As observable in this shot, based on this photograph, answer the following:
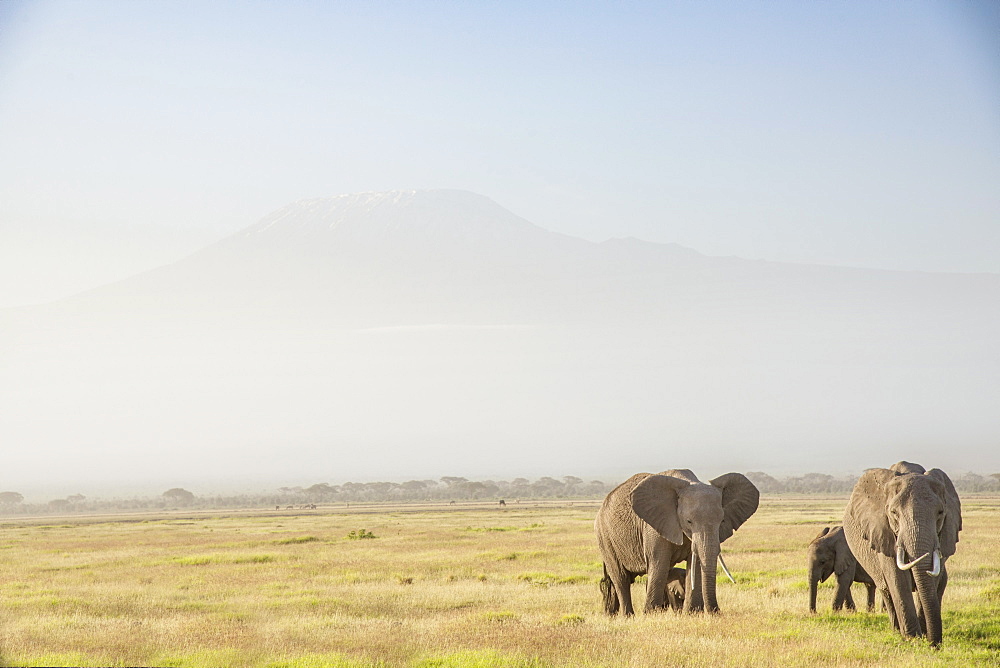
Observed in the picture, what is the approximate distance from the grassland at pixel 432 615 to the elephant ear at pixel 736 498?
6.06 ft

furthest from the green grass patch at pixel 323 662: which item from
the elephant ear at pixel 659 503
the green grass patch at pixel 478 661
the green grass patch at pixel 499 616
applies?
the elephant ear at pixel 659 503

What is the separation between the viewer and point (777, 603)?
19.7m

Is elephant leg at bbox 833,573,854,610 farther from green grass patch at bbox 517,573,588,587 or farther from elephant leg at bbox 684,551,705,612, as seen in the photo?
green grass patch at bbox 517,573,588,587

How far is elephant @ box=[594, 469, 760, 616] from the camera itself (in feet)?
55.3

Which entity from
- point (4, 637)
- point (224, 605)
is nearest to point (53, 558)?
point (224, 605)

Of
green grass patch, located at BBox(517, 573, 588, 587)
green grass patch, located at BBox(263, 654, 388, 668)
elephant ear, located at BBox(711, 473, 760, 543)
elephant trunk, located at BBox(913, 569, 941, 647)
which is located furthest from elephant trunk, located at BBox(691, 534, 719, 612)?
green grass patch, located at BBox(517, 573, 588, 587)

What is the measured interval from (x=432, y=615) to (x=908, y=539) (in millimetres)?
10193

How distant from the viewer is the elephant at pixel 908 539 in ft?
45.6

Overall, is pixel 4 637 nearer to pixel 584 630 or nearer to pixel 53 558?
pixel 584 630

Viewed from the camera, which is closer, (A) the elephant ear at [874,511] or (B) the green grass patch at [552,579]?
(A) the elephant ear at [874,511]

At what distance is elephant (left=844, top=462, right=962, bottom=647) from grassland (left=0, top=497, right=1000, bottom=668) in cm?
54

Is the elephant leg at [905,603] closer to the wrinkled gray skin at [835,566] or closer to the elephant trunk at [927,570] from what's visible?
the elephant trunk at [927,570]

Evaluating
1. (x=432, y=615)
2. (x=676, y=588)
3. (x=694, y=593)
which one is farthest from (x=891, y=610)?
(x=432, y=615)

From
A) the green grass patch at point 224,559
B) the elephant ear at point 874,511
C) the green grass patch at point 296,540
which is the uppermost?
the elephant ear at point 874,511
